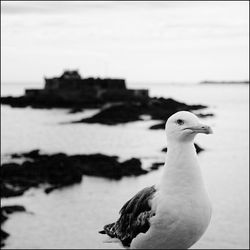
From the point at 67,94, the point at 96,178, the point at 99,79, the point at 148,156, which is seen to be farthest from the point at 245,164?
the point at 67,94

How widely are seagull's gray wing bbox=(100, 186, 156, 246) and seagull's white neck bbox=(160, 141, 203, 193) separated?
0.29 m

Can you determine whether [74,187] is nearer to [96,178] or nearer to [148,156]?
[96,178]

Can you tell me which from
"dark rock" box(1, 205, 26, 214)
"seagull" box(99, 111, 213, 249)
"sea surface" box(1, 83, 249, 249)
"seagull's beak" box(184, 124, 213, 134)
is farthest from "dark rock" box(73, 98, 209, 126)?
"seagull's beak" box(184, 124, 213, 134)

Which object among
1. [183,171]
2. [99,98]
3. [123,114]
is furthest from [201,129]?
[99,98]

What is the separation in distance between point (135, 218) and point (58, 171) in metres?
23.8

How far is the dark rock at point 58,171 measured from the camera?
25156 mm

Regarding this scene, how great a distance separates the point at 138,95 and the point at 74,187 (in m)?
38.4

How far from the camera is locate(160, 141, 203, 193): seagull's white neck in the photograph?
326cm

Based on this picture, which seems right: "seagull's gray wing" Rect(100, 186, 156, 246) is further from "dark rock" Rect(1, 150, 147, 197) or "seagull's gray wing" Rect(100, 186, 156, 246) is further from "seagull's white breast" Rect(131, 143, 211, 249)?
"dark rock" Rect(1, 150, 147, 197)

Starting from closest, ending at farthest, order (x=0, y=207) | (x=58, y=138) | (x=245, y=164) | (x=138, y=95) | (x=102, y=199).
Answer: (x=0, y=207)
(x=102, y=199)
(x=245, y=164)
(x=58, y=138)
(x=138, y=95)

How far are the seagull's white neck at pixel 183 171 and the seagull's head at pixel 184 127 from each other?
50mm

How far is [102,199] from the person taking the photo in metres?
24.7

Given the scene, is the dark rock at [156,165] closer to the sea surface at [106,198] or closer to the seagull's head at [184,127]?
the sea surface at [106,198]

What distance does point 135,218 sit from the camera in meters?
3.69
